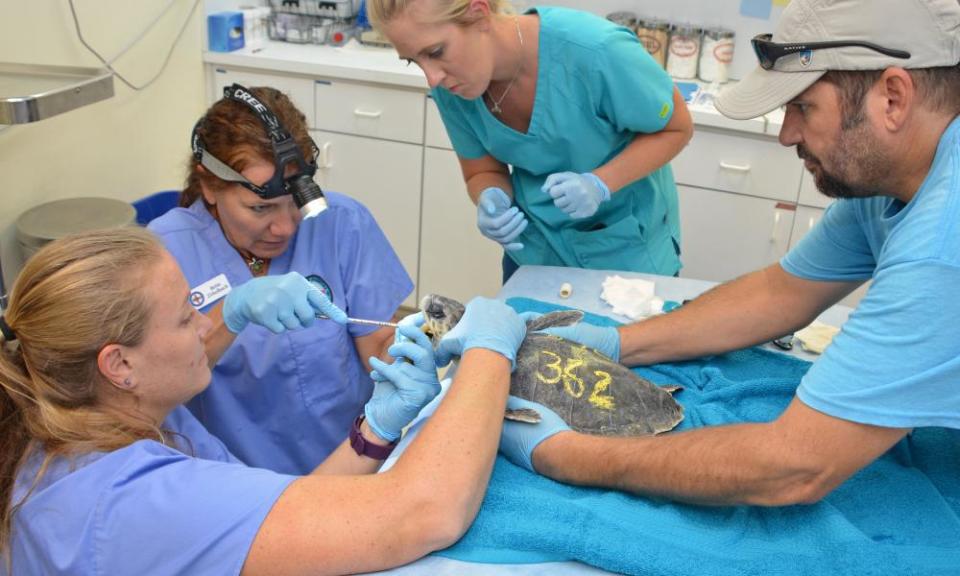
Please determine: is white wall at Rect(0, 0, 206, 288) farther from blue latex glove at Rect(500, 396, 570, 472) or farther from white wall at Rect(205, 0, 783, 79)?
blue latex glove at Rect(500, 396, 570, 472)

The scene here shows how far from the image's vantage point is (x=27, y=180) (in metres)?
2.53

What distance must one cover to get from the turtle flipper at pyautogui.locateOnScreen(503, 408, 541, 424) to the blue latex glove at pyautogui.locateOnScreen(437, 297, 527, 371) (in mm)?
71

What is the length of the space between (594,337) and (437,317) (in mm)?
330

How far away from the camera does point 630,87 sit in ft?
6.17

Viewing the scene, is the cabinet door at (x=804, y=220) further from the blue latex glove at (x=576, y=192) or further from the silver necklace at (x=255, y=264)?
the silver necklace at (x=255, y=264)

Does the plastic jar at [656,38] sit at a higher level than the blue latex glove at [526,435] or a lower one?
higher

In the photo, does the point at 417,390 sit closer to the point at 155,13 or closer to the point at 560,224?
the point at 560,224

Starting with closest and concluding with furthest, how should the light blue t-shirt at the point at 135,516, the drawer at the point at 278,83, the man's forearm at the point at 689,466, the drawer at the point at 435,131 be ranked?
the light blue t-shirt at the point at 135,516 < the man's forearm at the point at 689,466 < the drawer at the point at 435,131 < the drawer at the point at 278,83

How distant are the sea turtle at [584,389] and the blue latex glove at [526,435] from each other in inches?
1.1

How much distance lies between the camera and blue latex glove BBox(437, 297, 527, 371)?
51.5 inches

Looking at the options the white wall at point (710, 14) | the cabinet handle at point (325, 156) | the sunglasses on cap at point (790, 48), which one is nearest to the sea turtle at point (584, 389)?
the sunglasses on cap at point (790, 48)

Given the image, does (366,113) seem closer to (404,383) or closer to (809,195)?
(809,195)

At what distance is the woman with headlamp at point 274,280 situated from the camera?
5.17 feet

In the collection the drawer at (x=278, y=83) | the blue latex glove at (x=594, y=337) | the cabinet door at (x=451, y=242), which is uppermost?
the drawer at (x=278, y=83)
